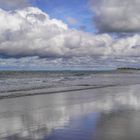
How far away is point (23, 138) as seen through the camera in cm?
1059

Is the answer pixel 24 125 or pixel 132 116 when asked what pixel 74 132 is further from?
pixel 132 116

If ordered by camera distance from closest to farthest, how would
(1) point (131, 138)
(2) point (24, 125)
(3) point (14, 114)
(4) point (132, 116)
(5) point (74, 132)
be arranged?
(1) point (131, 138) < (5) point (74, 132) < (2) point (24, 125) < (4) point (132, 116) < (3) point (14, 114)

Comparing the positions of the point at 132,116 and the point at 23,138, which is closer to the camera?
the point at 23,138

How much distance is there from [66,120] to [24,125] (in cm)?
186

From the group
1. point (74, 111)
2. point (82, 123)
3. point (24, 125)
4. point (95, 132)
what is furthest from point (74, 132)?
point (74, 111)

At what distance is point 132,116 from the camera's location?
14.8m

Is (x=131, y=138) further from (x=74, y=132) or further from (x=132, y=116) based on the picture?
(x=132, y=116)

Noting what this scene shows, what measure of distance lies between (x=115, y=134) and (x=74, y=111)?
5.98 m

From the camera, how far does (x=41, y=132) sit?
1152cm

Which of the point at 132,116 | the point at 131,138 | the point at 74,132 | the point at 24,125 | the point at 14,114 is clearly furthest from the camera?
the point at 14,114

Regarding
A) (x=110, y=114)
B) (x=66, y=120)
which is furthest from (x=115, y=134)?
(x=110, y=114)

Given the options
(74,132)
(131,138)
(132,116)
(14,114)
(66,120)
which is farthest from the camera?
(14,114)

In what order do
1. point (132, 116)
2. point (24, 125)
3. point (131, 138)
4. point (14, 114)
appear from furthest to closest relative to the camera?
point (14, 114)
point (132, 116)
point (24, 125)
point (131, 138)

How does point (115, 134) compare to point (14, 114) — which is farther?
point (14, 114)
